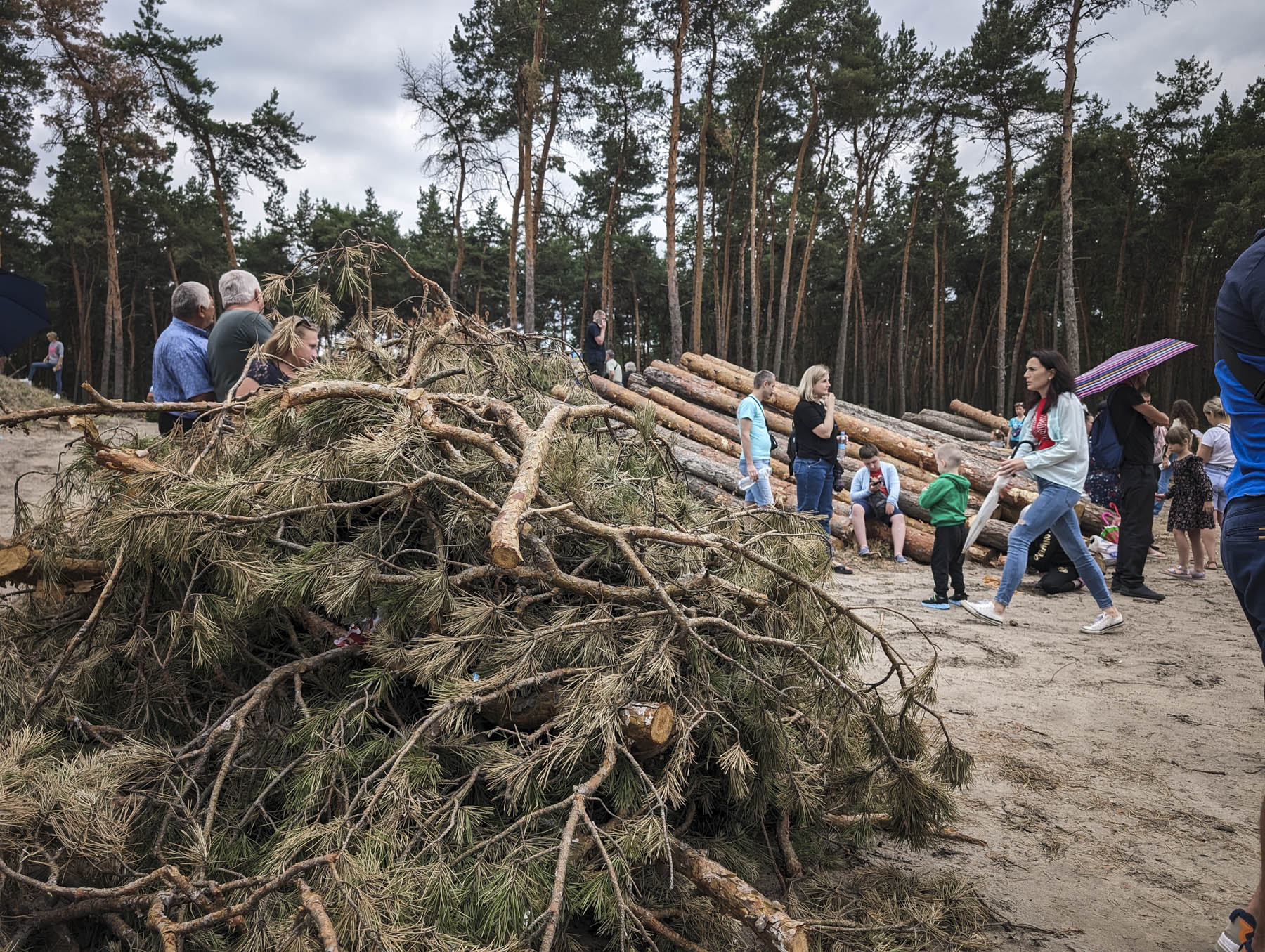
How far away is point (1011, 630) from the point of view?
17.1 ft

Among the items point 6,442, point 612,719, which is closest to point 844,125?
point 6,442

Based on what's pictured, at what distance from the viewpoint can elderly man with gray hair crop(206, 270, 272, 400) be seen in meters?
3.67

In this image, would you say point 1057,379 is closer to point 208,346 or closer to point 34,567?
point 208,346

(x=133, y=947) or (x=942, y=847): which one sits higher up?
(x=133, y=947)

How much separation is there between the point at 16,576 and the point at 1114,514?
997 centimetres

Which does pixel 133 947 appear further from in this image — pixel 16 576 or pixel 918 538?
pixel 918 538

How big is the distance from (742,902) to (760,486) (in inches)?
212

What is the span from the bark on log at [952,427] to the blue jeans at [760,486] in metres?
10.6

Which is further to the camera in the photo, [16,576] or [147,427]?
[147,427]

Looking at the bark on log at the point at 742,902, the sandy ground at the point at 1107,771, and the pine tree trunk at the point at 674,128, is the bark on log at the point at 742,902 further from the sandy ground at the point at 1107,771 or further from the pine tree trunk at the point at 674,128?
the pine tree trunk at the point at 674,128

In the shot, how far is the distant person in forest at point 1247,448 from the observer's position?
1864mm

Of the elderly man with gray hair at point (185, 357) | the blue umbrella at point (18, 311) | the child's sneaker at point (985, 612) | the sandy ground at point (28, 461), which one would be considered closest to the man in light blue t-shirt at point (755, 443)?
the child's sneaker at point (985, 612)

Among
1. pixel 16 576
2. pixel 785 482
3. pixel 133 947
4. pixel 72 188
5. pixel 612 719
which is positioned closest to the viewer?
pixel 133 947

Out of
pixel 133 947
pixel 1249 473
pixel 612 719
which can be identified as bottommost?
pixel 133 947
